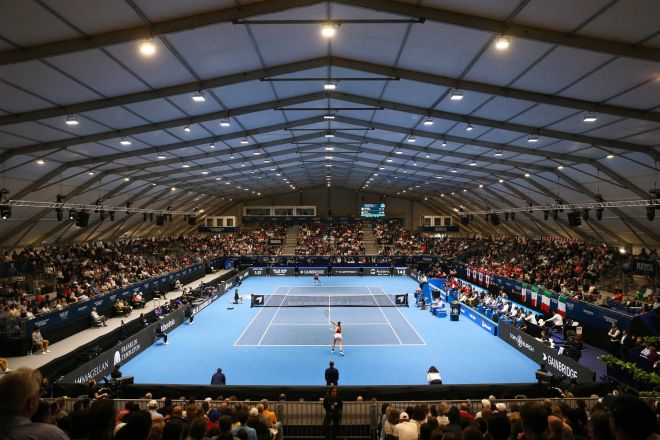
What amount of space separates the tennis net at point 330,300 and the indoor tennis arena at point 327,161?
1.13 ft

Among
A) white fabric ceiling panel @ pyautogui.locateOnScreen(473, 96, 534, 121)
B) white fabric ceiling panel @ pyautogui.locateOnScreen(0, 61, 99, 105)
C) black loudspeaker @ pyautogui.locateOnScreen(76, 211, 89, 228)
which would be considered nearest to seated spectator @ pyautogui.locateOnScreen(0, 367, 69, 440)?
white fabric ceiling panel @ pyautogui.locateOnScreen(0, 61, 99, 105)

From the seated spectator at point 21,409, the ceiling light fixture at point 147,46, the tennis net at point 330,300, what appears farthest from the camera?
the tennis net at point 330,300

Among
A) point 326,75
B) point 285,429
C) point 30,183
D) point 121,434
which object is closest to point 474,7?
point 326,75

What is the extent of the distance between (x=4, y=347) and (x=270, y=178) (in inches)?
1175

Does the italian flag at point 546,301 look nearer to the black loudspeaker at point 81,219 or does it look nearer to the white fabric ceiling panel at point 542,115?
the white fabric ceiling panel at point 542,115

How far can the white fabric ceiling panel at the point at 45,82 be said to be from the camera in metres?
11.0

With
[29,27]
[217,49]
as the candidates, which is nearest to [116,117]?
[217,49]

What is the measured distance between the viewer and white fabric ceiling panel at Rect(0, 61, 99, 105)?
11.0 meters

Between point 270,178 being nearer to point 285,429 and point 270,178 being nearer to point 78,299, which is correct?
point 78,299

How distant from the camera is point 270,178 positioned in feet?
146

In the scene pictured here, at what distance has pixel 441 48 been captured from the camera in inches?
486

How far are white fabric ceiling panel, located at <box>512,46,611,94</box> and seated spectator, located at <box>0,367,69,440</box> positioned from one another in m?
12.8

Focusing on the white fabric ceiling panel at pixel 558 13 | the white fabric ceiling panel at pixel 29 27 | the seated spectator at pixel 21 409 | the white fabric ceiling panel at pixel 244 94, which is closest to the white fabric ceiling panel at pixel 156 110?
the white fabric ceiling panel at pixel 244 94

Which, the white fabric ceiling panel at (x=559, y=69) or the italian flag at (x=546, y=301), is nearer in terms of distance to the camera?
the white fabric ceiling panel at (x=559, y=69)
